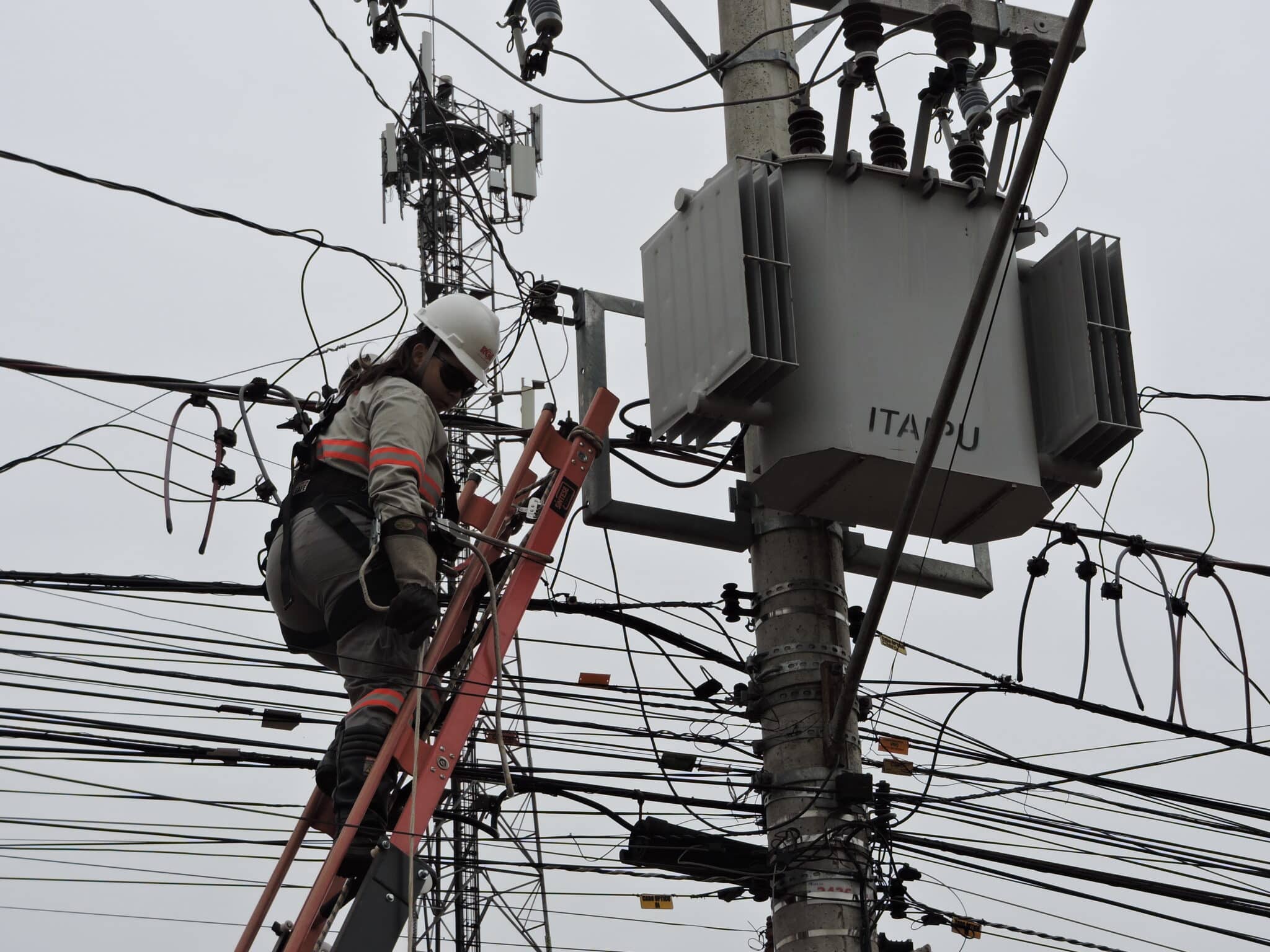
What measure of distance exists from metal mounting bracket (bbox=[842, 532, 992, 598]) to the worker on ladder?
1875mm

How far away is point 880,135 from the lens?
7.27 metres

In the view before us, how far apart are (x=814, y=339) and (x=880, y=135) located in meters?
1.18

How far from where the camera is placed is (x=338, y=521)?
6133 millimetres

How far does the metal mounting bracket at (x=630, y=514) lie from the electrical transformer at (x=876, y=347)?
345 millimetres

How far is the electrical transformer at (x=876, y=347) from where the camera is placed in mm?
6551

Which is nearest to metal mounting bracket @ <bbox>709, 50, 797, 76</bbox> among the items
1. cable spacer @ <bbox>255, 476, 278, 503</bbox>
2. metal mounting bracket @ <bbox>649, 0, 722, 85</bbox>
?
metal mounting bracket @ <bbox>649, 0, 722, 85</bbox>

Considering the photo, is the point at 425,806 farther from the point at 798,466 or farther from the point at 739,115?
the point at 739,115

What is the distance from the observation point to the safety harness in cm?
604

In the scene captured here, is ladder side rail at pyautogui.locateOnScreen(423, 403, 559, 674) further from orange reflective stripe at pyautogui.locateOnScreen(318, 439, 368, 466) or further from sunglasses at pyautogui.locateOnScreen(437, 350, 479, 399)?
orange reflective stripe at pyautogui.locateOnScreen(318, 439, 368, 466)

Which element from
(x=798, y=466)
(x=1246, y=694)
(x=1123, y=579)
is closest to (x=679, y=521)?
(x=798, y=466)

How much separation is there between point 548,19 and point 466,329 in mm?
1773

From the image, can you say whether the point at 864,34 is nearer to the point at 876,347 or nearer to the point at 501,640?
the point at 876,347

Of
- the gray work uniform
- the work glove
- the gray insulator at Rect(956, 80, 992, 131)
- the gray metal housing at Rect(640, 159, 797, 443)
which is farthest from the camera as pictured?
the gray insulator at Rect(956, 80, 992, 131)

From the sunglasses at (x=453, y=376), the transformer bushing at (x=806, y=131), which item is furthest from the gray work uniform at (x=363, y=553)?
the transformer bushing at (x=806, y=131)
